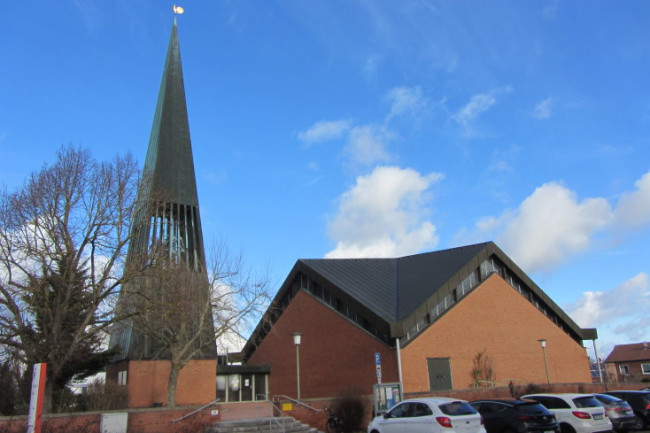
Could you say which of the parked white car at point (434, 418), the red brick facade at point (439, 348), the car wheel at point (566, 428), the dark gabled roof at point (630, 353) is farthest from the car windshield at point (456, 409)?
the dark gabled roof at point (630, 353)

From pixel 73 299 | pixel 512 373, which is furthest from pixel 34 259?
pixel 512 373

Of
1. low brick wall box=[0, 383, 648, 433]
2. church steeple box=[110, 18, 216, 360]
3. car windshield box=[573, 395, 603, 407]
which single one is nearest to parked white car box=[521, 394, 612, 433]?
car windshield box=[573, 395, 603, 407]

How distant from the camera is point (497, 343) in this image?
29.5m

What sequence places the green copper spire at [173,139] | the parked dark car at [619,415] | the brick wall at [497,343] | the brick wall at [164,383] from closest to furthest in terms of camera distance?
the parked dark car at [619,415] < the brick wall at [497,343] < the brick wall at [164,383] < the green copper spire at [173,139]

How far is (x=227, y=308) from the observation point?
24.5m

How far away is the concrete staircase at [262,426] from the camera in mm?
17078

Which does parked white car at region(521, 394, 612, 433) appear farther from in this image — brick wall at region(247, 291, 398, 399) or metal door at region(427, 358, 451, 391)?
metal door at region(427, 358, 451, 391)

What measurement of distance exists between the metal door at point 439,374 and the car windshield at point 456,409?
1366cm

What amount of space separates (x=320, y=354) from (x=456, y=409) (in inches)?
711

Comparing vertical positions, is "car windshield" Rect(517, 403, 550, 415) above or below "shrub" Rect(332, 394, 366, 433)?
above

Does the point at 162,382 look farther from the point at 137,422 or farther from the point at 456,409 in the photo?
the point at 456,409

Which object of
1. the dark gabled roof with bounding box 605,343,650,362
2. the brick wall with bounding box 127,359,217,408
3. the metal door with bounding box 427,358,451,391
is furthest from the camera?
the dark gabled roof with bounding box 605,343,650,362

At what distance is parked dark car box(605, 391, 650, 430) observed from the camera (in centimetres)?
1730

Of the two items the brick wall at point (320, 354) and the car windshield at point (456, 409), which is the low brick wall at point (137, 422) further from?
the brick wall at point (320, 354)
